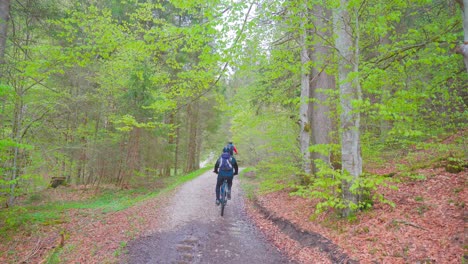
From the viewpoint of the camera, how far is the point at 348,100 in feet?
18.1

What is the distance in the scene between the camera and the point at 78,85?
15.3m

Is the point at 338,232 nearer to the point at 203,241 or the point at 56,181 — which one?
the point at 203,241

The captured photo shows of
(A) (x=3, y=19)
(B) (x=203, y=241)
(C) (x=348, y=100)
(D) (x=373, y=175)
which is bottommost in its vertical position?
(B) (x=203, y=241)

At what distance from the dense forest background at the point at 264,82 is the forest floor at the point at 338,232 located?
0.61 metres

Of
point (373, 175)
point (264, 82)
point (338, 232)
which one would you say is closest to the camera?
point (338, 232)

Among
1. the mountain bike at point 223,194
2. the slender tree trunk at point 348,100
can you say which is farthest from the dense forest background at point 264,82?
the mountain bike at point 223,194

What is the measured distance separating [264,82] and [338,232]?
803cm

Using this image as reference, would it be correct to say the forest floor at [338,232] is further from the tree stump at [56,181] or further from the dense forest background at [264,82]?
the tree stump at [56,181]

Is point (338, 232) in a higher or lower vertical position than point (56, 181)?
higher

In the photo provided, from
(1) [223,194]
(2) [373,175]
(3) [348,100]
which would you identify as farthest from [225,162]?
(2) [373,175]

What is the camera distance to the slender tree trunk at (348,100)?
17.4 feet

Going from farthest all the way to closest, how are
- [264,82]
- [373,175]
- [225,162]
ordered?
[264,82]
[225,162]
[373,175]

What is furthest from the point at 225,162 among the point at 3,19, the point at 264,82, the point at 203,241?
the point at 3,19

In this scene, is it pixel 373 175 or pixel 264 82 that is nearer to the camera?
pixel 373 175
